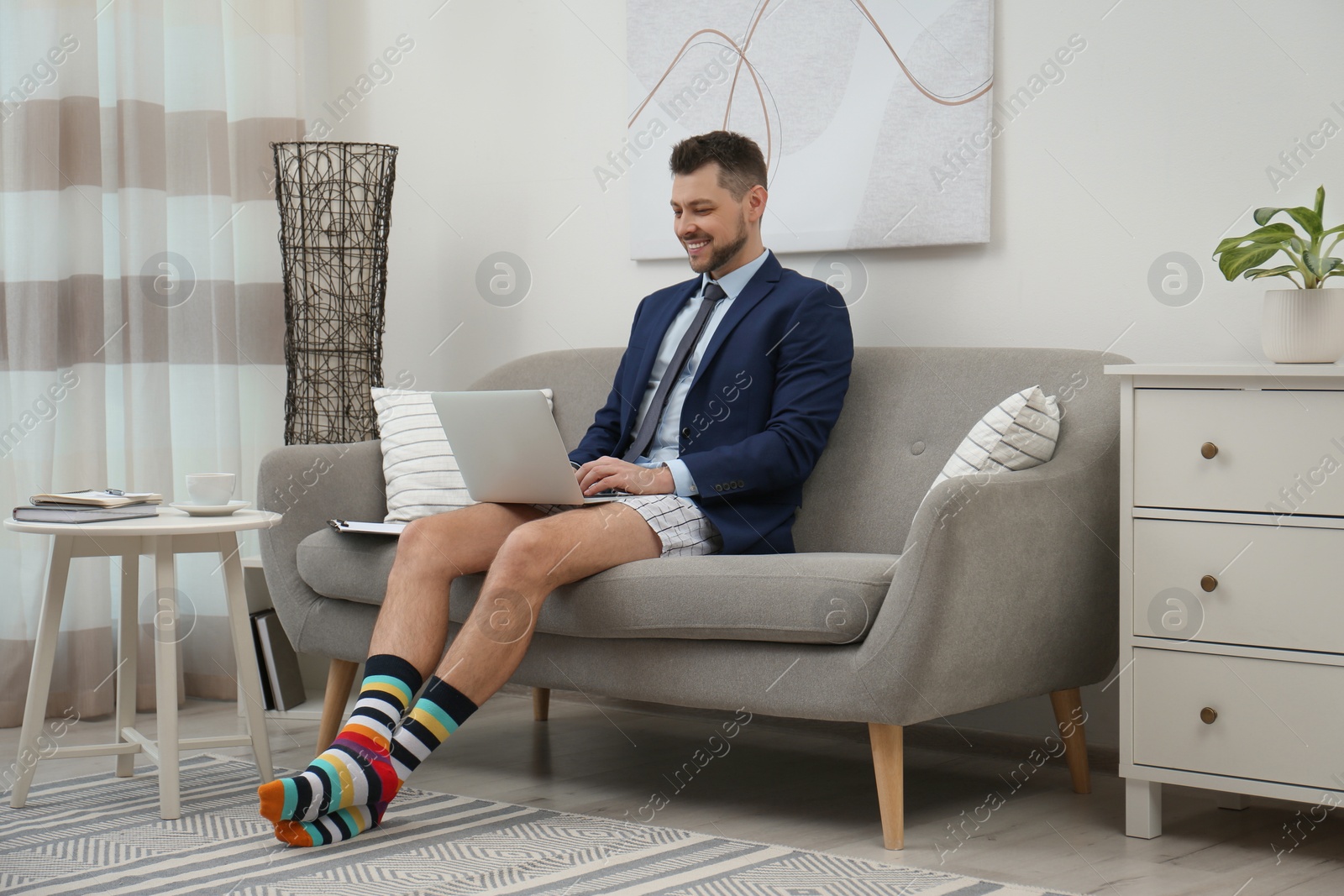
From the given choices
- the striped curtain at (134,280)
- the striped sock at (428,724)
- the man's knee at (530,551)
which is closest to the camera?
the striped sock at (428,724)

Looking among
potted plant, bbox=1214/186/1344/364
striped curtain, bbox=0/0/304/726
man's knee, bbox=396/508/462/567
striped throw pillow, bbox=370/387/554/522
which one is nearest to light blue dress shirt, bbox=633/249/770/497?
striped throw pillow, bbox=370/387/554/522

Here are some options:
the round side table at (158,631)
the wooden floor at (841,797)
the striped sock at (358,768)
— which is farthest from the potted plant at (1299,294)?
the round side table at (158,631)

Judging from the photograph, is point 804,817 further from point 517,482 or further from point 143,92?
point 143,92

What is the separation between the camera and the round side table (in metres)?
2.45

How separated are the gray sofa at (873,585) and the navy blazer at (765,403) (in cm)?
14

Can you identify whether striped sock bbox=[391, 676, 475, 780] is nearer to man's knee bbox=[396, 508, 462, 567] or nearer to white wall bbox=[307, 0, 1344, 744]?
man's knee bbox=[396, 508, 462, 567]

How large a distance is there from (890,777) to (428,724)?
0.74m

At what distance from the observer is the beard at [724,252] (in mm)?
2859

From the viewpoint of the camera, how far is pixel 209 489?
101 inches

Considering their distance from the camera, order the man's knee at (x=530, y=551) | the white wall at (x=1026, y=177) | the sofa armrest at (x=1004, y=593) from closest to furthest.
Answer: the sofa armrest at (x=1004, y=593) → the man's knee at (x=530, y=551) → the white wall at (x=1026, y=177)

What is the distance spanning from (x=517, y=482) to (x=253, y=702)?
0.62 m

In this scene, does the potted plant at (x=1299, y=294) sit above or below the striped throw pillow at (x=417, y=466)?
above

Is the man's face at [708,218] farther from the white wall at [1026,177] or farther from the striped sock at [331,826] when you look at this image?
the striped sock at [331,826]

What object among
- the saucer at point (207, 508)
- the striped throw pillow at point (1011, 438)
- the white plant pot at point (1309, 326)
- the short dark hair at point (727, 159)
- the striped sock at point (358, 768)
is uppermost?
the short dark hair at point (727, 159)
